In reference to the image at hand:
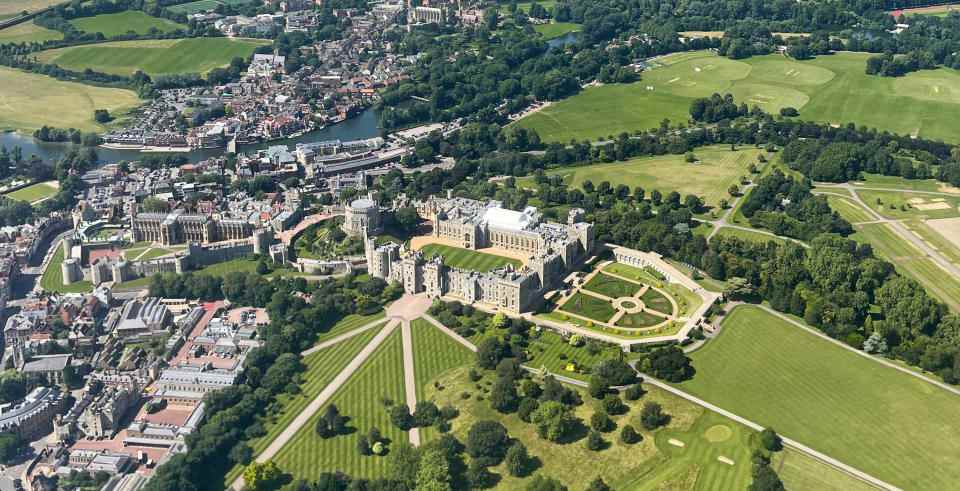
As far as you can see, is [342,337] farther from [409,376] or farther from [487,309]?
[487,309]

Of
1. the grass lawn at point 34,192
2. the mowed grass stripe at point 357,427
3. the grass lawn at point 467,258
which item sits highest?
the grass lawn at point 467,258

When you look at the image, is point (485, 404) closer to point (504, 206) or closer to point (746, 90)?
point (504, 206)

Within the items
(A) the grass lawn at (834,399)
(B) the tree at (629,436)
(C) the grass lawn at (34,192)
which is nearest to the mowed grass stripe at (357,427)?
(B) the tree at (629,436)

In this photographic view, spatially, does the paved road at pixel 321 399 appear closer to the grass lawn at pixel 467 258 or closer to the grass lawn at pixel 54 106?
the grass lawn at pixel 467 258

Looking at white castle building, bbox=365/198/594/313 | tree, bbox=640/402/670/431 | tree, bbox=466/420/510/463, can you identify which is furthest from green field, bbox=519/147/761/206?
tree, bbox=466/420/510/463

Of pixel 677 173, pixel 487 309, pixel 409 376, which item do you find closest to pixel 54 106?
pixel 677 173

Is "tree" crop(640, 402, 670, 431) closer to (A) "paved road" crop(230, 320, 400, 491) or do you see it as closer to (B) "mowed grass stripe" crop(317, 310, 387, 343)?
(A) "paved road" crop(230, 320, 400, 491)
